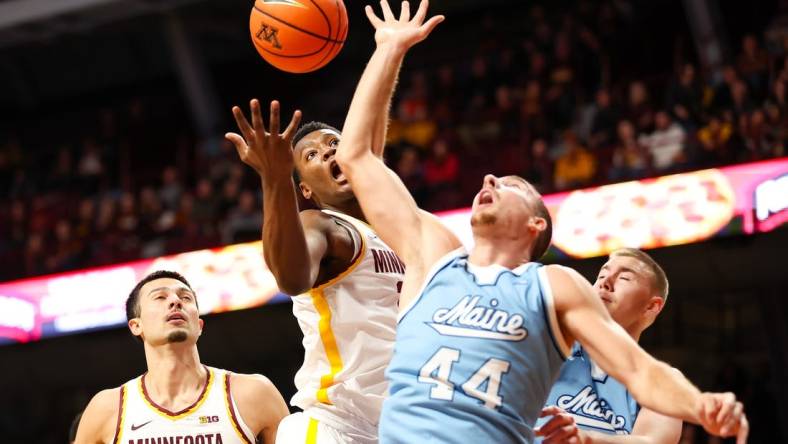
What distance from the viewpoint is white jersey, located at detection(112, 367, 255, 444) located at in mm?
5305

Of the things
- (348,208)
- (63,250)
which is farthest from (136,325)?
(63,250)

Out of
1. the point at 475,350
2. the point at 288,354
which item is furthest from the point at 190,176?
the point at 475,350

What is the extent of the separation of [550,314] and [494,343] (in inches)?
7.2

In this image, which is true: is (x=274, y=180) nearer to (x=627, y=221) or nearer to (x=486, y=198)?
(x=486, y=198)

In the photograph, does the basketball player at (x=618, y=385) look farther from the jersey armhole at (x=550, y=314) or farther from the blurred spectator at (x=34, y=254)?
the blurred spectator at (x=34, y=254)

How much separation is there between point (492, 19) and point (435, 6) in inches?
43.9

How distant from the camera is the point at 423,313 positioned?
3.39 m

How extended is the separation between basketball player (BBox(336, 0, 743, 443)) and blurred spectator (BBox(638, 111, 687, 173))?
7464 millimetres

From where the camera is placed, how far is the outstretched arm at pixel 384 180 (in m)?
3.60

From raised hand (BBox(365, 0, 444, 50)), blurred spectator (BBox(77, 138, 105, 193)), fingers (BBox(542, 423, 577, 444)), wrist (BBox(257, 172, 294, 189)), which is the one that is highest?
blurred spectator (BBox(77, 138, 105, 193))

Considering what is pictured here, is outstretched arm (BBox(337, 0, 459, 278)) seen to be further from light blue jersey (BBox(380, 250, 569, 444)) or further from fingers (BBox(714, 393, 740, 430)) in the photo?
fingers (BBox(714, 393, 740, 430))

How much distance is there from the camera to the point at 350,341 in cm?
421

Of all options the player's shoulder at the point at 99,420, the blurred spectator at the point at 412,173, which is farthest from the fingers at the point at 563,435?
the blurred spectator at the point at 412,173

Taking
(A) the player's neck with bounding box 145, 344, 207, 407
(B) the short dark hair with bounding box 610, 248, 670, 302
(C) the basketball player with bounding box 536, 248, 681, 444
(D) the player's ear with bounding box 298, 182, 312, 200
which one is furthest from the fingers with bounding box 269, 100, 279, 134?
(A) the player's neck with bounding box 145, 344, 207, 407
